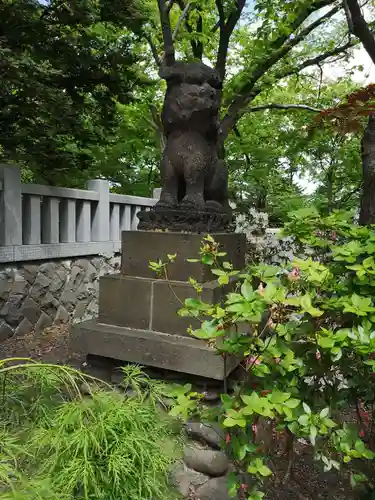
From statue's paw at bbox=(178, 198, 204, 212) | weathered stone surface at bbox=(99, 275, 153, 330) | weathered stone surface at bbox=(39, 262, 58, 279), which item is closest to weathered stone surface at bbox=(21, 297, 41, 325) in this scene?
weathered stone surface at bbox=(39, 262, 58, 279)

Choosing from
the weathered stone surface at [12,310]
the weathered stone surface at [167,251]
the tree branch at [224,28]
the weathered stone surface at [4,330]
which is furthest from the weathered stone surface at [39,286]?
the tree branch at [224,28]

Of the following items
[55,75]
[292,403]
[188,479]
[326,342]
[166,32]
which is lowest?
[188,479]

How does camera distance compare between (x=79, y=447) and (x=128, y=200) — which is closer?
(x=79, y=447)

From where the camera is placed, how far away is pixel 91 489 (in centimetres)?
117

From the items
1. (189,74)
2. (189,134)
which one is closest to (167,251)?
(189,134)

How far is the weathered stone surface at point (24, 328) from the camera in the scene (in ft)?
15.8

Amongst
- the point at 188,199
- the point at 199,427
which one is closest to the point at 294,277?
the point at 199,427

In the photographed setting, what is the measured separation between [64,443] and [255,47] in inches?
327

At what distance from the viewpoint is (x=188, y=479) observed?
2.46m

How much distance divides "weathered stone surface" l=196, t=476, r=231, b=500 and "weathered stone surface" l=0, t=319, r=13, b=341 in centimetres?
318

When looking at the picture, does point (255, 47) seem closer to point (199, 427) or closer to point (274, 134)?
point (274, 134)

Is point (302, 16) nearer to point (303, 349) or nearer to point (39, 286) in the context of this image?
point (39, 286)

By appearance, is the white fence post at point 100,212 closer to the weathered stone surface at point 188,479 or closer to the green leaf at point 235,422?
the weathered stone surface at point 188,479

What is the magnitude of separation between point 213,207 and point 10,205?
8.61 ft
